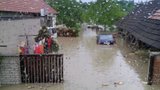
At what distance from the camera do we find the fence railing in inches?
609

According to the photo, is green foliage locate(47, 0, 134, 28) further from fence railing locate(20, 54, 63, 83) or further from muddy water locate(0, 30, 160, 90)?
fence railing locate(20, 54, 63, 83)

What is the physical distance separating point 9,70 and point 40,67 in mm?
1443

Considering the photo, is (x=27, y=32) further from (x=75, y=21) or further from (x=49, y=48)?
(x=75, y=21)

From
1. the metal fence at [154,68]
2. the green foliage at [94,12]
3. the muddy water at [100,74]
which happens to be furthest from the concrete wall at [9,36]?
the green foliage at [94,12]

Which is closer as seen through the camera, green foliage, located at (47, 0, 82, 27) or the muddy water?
the muddy water

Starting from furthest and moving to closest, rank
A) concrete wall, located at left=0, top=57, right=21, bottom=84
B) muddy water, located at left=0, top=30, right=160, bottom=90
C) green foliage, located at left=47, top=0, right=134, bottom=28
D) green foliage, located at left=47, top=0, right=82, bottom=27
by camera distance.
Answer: green foliage, located at left=47, top=0, right=134, bottom=28 < green foliage, located at left=47, top=0, right=82, bottom=27 < muddy water, located at left=0, top=30, right=160, bottom=90 < concrete wall, located at left=0, top=57, right=21, bottom=84

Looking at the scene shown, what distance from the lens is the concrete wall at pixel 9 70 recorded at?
1495 cm

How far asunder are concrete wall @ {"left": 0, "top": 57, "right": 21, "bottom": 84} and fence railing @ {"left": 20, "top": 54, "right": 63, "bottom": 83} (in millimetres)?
311

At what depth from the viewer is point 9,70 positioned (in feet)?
49.4

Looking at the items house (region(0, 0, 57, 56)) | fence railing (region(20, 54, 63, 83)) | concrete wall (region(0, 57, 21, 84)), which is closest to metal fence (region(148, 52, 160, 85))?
fence railing (region(20, 54, 63, 83))

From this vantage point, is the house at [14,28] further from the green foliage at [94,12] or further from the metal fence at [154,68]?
the green foliage at [94,12]

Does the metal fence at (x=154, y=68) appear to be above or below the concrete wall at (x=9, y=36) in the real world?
below

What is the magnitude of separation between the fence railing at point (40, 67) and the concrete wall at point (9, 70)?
311 mm

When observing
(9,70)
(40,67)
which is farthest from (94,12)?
(9,70)
